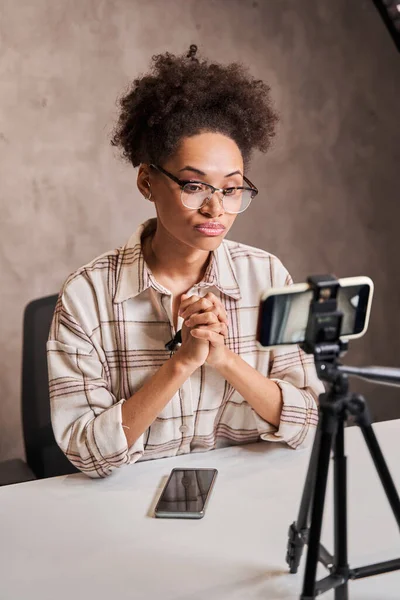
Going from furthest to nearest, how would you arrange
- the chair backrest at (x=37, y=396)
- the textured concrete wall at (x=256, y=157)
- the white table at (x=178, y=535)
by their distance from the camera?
the textured concrete wall at (x=256, y=157), the chair backrest at (x=37, y=396), the white table at (x=178, y=535)

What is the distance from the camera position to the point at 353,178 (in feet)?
9.80

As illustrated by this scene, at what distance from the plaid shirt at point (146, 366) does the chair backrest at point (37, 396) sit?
0.30 metres

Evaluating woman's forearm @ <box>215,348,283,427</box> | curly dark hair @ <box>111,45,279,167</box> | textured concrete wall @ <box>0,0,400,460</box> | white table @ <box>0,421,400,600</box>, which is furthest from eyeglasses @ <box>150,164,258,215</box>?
textured concrete wall @ <box>0,0,400,460</box>

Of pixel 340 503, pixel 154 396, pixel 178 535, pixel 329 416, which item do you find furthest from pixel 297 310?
pixel 154 396

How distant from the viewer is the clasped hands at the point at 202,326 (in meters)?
1.37

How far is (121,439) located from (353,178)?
6.56 ft

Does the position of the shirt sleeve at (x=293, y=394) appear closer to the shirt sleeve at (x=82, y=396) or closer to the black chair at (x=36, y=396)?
the shirt sleeve at (x=82, y=396)

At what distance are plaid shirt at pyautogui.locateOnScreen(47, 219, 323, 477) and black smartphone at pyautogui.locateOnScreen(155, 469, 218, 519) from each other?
0.13 metres

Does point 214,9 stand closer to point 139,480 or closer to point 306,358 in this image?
point 306,358

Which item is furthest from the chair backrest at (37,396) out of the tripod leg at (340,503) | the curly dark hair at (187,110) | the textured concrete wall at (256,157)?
the tripod leg at (340,503)

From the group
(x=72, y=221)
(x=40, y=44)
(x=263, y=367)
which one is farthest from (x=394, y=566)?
(x=40, y=44)

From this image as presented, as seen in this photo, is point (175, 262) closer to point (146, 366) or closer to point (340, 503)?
point (146, 366)

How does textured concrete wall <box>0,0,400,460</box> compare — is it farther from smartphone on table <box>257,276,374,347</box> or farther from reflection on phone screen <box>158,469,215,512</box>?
smartphone on table <box>257,276,374,347</box>

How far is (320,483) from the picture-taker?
0.81m
